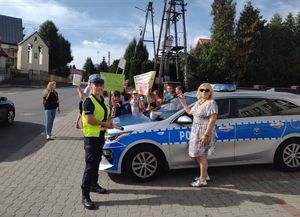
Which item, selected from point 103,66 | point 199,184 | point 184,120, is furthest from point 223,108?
point 103,66

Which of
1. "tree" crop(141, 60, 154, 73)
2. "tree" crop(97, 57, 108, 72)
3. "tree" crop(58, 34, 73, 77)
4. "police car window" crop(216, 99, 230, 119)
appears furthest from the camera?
"tree" crop(58, 34, 73, 77)

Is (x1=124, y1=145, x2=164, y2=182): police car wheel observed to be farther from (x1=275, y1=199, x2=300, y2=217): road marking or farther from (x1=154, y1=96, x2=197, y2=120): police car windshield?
(x1=275, y1=199, x2=300, y2=217): road marking

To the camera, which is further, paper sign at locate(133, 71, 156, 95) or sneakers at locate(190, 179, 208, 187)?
paper sign at locate(133, 71, 156, 95)

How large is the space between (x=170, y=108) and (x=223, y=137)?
3.85ft

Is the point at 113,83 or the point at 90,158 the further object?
the point at 113,83

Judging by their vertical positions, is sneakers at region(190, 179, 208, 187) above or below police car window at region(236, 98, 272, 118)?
below

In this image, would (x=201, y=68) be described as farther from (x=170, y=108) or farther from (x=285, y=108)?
(x=170, y=108)

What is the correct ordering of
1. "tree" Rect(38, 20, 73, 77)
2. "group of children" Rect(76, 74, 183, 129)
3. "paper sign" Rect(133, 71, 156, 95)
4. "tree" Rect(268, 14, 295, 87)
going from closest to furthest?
"group of children" Rect(76, 74, 183, 129), "paper sign" Rect(133, 71, 156, 95), "tree" Rect(268, 14, 295, 87), "tree" Rect(38, 20, 73, 77)

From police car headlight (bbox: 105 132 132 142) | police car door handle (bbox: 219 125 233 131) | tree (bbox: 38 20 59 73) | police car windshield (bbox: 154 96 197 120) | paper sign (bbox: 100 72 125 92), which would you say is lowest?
police car headlight (bbox: 105 132 132 142)

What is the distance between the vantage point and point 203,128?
6578mm

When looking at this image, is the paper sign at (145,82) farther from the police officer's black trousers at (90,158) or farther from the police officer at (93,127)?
the police officer's black trousers at (90,158)

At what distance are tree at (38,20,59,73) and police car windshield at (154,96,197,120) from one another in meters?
85.1

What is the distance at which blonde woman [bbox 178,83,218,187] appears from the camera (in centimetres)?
649

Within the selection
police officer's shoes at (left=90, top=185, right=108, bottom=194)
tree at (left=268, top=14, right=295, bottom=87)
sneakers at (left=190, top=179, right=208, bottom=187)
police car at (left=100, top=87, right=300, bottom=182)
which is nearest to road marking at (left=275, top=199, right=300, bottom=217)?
sneakers at (left=190, top=179, right=208, bottom=187)
